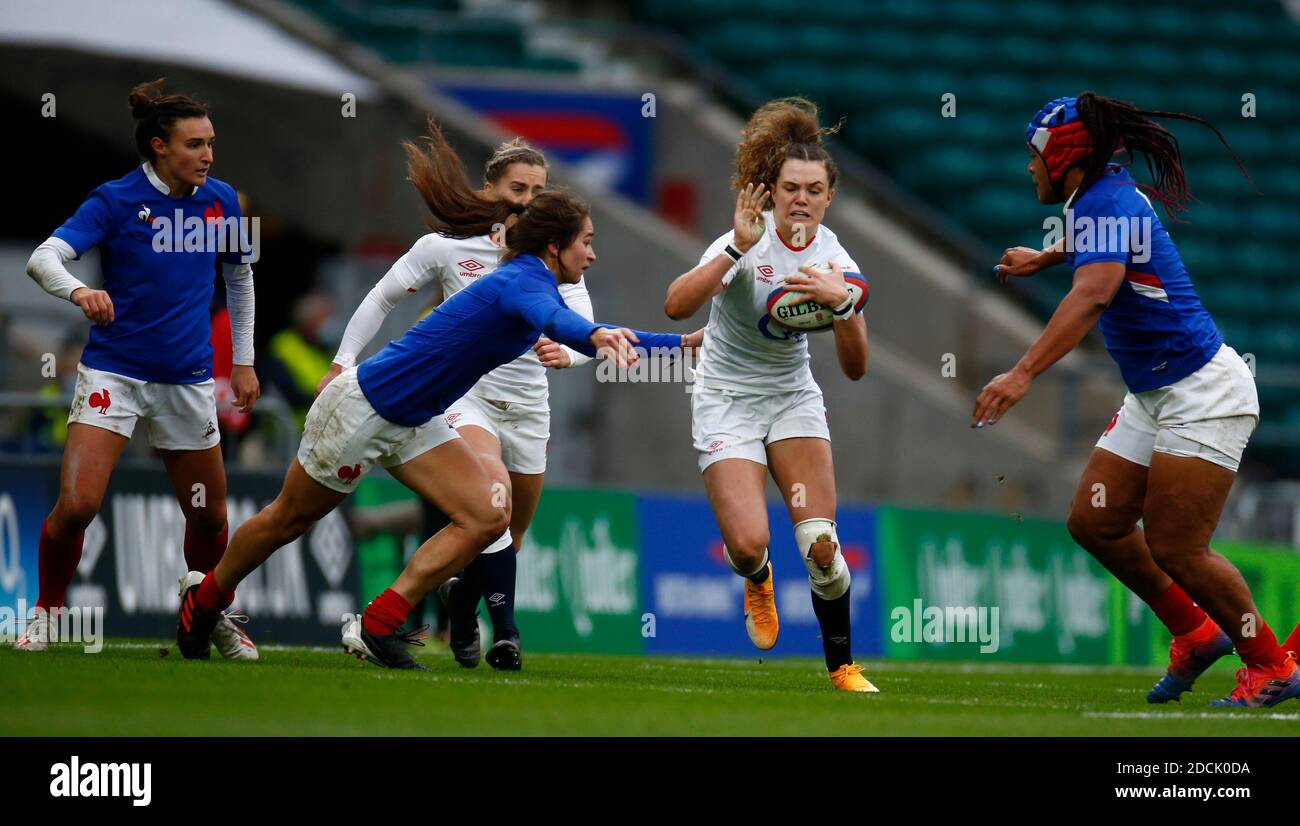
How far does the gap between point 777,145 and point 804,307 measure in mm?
771

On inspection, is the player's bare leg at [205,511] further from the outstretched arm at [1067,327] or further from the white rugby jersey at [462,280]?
the outstretched arm at [1067,327]

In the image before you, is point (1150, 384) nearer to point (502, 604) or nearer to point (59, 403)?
point (502, 604)

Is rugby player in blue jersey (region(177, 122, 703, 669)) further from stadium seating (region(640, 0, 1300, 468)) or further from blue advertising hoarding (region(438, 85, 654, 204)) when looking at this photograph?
stadium seating (region(640, 0, 1300, 468))

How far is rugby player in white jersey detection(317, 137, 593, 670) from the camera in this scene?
333 inches

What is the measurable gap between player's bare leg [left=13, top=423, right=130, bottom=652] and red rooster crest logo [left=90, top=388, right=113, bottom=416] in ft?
0.28

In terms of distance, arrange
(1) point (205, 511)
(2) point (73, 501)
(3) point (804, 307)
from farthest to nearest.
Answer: (1) point (205, 511), (2) point (73, 501), (3) point (804, 307)

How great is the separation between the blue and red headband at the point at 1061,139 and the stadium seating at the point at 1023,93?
508 inches

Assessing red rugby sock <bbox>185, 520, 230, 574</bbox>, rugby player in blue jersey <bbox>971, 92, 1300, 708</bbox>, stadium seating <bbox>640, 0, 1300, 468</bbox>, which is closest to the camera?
rugby player in blue jersey <bbox>971, 92, 1300, 708</bbox>

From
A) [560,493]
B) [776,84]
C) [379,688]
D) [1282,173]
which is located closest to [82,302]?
[379,688]

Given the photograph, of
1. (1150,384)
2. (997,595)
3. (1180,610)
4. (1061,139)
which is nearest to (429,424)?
(1061,139)

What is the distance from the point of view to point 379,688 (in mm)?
6902

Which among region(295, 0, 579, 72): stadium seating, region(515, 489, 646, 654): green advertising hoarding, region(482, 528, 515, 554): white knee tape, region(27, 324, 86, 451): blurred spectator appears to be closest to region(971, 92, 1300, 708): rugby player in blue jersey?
region(482, 528, 515, 554): white knee tape

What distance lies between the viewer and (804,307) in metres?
7.66

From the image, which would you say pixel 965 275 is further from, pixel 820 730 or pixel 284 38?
pixel 820 730
